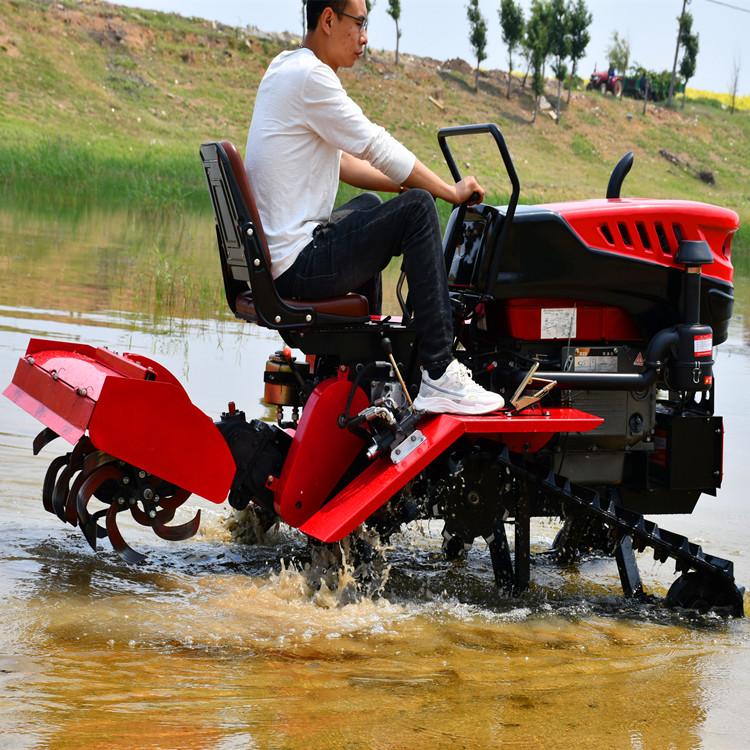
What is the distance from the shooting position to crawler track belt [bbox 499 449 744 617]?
3.62 meters

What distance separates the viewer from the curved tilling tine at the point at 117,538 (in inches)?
136

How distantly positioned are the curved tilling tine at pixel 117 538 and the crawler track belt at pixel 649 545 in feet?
4.24

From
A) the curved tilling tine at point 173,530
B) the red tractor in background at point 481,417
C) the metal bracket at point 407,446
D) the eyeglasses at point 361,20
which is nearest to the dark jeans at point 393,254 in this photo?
the red tractor in background at point 481,417

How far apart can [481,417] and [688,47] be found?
70.4m

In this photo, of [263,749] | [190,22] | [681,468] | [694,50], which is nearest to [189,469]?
[263,749]

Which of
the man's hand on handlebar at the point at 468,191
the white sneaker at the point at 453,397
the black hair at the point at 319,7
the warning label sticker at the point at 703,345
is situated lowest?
the white sneaker at the point at 453,397

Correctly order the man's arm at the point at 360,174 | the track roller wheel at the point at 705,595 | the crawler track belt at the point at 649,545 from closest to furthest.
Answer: the crawler track belt at the point at 649,545 < the track roller wheel at the point at 705,595 < the man's arm at the point at 360,174

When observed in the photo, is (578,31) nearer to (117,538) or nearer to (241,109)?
(241,109)

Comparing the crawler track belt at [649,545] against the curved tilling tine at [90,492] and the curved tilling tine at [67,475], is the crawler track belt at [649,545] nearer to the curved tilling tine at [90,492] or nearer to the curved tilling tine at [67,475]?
the curved tilling tine at [90,492]

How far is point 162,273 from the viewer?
9648mm

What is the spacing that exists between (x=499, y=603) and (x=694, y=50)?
70.4 metres

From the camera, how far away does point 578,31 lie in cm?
6153

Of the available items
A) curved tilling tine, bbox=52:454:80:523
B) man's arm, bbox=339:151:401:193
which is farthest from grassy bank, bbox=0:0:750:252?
curved tilling tine, bbox=52:454:80:523

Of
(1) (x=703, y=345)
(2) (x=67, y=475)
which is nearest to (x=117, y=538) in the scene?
(2) (x=67, y=475)
